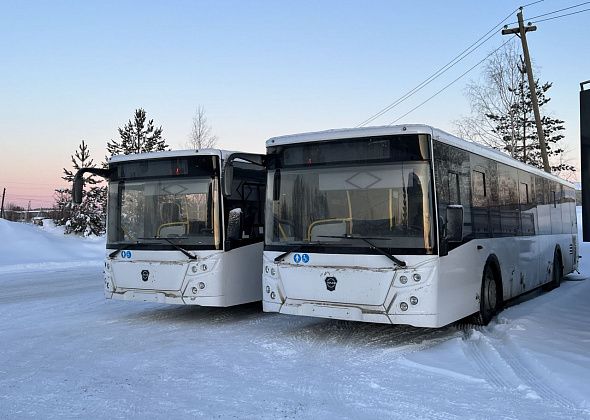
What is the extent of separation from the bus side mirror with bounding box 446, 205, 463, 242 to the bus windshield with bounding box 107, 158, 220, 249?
3.57m

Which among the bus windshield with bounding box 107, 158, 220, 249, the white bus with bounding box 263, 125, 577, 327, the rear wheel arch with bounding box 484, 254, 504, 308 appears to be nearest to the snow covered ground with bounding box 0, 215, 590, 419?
the rear wheel arch with bounding box 484, 254, 504, 308

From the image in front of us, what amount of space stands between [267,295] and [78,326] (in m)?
3.18

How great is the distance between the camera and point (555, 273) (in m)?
14.4

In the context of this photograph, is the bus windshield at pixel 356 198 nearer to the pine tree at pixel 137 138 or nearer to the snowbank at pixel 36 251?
the snowbank at pixel 36 251

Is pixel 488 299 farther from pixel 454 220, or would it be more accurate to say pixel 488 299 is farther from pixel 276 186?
pixel 276 186

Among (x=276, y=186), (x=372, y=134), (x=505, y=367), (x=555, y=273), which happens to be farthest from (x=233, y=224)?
(x=555, y=273)

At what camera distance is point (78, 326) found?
8.98 meters

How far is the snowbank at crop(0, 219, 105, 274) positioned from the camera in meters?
21.5

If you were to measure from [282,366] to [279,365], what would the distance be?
0.06 m

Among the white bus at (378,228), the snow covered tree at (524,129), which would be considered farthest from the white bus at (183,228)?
the snow covered tree at (524,129)

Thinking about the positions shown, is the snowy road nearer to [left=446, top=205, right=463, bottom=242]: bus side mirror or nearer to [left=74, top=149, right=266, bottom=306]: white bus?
[left=74, top=149, right=266, bottom=306]: white bus

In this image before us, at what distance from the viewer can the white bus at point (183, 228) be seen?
8875 mm

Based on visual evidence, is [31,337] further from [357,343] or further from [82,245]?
[82,245]

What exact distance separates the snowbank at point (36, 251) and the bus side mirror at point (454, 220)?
54.6 feet
